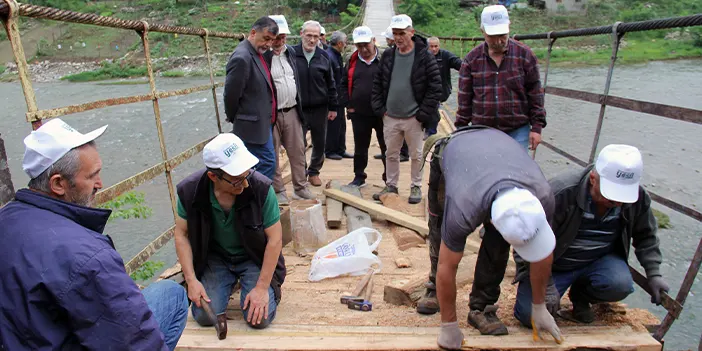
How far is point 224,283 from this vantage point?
2920 mm

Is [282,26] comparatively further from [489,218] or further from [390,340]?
[390,340]

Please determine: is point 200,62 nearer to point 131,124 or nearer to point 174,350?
point 131,124

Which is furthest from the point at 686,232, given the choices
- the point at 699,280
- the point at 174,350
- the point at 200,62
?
the point at 200,62

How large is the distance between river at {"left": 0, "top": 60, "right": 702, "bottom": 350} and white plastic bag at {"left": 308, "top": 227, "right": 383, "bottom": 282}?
3.45m

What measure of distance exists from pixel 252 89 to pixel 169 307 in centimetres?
215

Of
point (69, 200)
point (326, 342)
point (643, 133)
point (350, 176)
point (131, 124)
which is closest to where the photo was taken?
A: point (69, 200)

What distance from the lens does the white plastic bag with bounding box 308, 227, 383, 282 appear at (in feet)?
11.4

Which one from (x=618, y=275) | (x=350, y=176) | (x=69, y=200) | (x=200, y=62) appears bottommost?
(x=200, y=62)

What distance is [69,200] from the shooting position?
5.63 ft

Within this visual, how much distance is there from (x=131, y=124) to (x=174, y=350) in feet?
48.5

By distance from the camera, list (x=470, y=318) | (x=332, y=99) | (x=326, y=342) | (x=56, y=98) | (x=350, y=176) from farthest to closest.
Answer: (x=56, y=98), (x=350, y=176), (x=332, y=99), (x=470, y=318), (x=326, y=342)

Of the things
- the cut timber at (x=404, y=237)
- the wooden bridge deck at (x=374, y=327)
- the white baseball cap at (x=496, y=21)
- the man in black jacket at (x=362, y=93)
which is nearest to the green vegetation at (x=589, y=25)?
the man in black jacket at (x=362, y=93)

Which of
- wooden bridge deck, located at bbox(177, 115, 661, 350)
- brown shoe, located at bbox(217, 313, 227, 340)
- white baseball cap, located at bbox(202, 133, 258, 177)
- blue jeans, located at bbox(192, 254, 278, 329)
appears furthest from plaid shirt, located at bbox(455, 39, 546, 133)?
brown shoe, located at bbox(217, 313, 227, 340)

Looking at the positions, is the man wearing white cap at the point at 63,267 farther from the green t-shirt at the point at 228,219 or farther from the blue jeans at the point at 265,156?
the blue jeans at the point at 265,156
